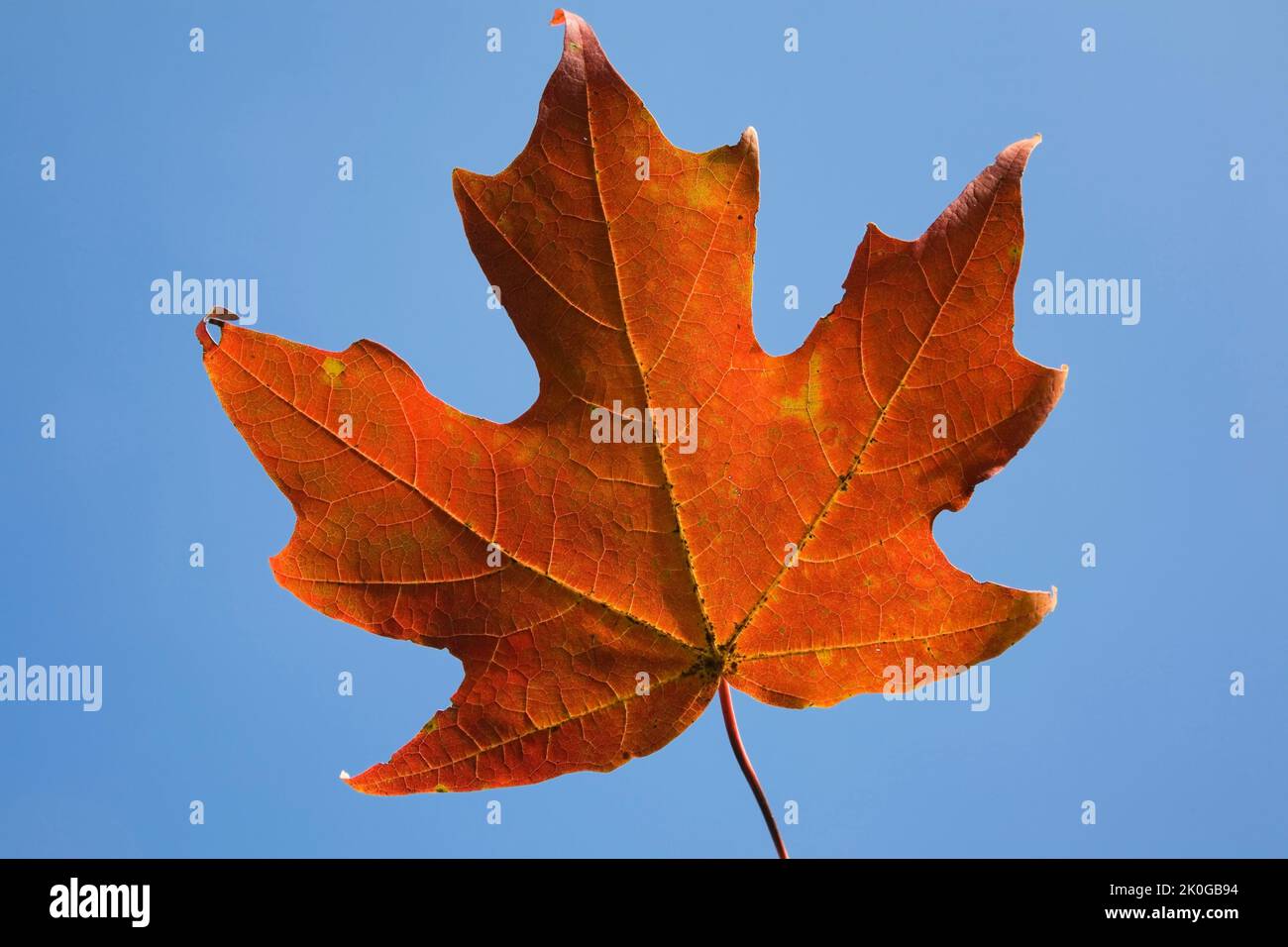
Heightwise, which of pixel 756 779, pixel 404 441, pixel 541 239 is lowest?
pixel 756 779

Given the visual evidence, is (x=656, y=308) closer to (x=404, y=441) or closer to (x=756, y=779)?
(x=404, y=441)

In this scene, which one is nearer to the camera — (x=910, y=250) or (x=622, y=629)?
(x=910, y=250)

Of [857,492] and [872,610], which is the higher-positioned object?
[857,492]

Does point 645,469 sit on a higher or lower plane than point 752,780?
higher

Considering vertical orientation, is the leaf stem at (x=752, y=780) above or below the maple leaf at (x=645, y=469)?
below

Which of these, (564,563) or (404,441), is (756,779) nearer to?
(564,563)

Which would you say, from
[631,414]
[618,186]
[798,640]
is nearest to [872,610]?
[798,640]

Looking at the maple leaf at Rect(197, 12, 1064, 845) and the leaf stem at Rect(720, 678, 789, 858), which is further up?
the maple leaf at Rect(197, 12, 1064, 845)
